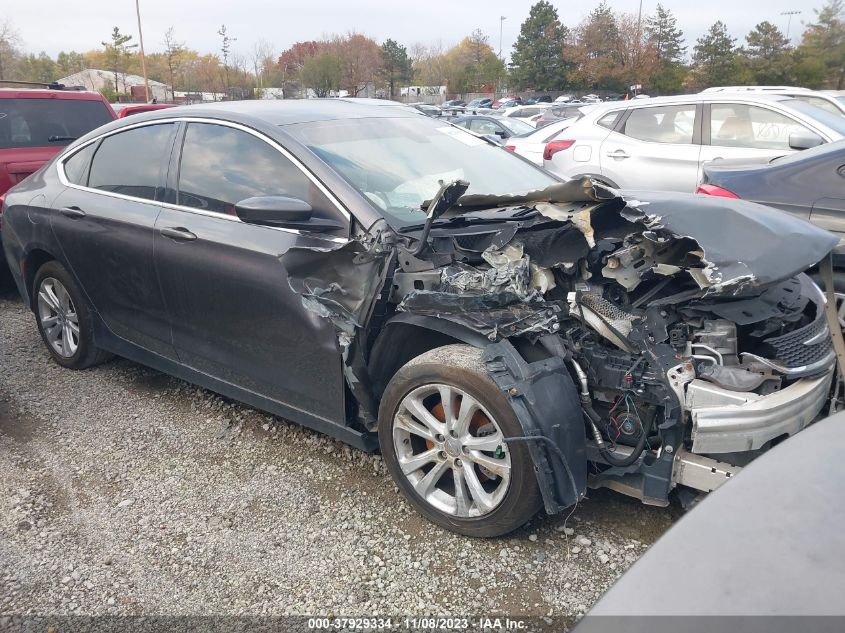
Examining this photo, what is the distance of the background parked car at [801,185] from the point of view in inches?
167

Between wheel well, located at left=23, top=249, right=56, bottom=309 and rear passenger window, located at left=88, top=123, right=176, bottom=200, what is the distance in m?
0.72

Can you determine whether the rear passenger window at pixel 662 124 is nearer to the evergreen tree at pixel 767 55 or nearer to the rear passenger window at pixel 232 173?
the rear passenger window at pixel 232 173

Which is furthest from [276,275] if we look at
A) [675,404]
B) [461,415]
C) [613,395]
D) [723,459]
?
[723,459]

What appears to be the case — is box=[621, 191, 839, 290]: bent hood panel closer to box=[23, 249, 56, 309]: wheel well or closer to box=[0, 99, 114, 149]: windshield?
box=[23, 249, 56, 309]: wheel well

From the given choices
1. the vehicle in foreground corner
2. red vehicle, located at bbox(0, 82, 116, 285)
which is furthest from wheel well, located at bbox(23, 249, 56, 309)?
the vehicle in foreground corner

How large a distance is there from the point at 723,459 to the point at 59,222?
3.95 m

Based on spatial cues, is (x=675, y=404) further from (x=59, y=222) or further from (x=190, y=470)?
(x=59, y=222)

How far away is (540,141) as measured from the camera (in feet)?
29.6

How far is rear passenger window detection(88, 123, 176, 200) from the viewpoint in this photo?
382 centimetres

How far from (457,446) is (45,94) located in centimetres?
664

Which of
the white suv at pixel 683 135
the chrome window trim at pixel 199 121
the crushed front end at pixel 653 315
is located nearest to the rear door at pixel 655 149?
the white suv at pixel 683 135

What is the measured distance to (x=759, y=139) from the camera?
6.90 m

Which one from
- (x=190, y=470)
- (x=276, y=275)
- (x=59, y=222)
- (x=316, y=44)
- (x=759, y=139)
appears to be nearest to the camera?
(x=276, y=275)

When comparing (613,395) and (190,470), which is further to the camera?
(190,470)
